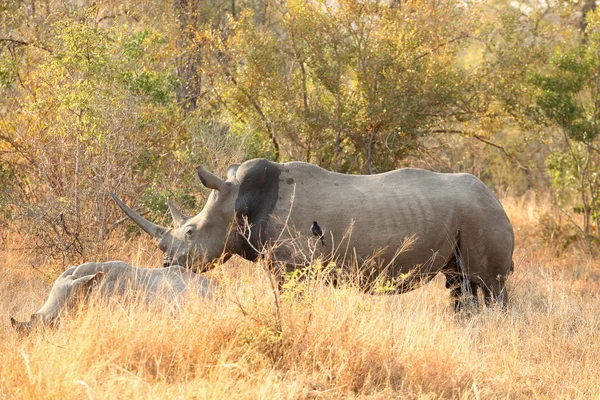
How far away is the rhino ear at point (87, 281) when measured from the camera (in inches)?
269

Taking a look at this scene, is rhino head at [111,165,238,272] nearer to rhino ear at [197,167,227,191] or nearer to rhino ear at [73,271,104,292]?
rhino ear at [197,167,227,191]

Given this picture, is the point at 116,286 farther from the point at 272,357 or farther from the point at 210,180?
the point at 210,180

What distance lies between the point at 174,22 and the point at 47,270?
7775 mm

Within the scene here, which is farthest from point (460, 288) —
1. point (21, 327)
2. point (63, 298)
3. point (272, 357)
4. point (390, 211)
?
Result: point (21, 327)

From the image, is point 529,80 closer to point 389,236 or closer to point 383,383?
point 389,236

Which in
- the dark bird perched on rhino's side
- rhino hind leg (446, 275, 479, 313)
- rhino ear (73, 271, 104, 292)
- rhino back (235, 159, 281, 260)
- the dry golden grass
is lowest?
rhino hind leg (446, 275, 479, 313)

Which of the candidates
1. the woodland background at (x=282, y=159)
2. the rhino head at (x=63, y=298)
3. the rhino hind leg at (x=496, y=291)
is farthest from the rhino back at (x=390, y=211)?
the rhino head at (x=63, y=298)

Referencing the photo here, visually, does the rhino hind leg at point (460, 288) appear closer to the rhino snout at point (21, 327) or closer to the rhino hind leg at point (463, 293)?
the rhino hind leg at point (463, 293)

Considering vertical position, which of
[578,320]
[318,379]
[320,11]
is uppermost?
[320,11]

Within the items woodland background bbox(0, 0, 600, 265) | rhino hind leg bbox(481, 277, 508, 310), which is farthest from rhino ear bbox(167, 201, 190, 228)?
rhino hind leg bbox(481, 277, 508, 310)

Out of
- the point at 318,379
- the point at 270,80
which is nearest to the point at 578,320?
the point at 318,379

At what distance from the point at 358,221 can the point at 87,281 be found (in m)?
2.69

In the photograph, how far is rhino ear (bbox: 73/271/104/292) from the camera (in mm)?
6840

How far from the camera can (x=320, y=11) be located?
13.3m
